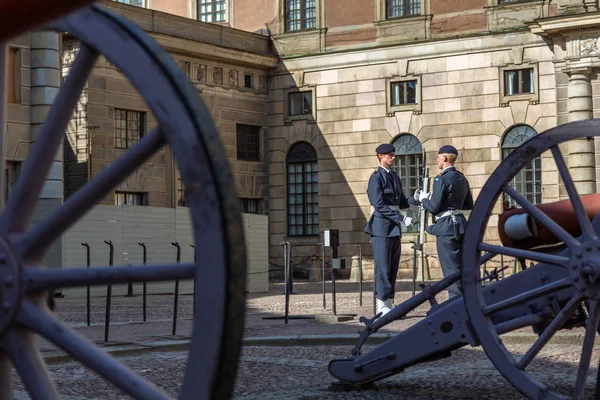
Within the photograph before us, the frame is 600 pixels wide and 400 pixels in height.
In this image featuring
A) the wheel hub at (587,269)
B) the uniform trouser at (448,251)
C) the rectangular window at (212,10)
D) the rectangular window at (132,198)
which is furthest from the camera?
the rectangular window at (212,10)

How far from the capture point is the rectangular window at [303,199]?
38.4 m

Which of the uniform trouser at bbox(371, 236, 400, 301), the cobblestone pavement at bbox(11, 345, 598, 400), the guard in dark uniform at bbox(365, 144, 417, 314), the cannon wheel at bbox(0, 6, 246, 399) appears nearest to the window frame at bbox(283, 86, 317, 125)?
the guard in dark uniform at bbox(365, 144, 417, 314)

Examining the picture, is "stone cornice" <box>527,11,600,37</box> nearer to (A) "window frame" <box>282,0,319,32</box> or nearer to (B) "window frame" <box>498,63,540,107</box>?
(B) "window frame" <box>498,63,540,107</box>

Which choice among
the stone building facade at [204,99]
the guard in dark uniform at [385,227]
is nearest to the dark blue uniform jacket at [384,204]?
the guard in dark uniform at [385,227]

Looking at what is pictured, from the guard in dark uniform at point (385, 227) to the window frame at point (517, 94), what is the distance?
20.9 meters

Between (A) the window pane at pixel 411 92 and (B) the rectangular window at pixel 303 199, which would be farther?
(B) the rectangular window at pixel 303 199

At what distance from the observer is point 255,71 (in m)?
38.6

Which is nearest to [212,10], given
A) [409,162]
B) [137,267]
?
[409,162]

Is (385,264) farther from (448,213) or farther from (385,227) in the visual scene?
(448,213)

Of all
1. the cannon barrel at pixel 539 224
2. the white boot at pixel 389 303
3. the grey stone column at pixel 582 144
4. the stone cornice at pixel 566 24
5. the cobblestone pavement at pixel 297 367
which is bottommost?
the cobblestone pavement at pixel 297 367

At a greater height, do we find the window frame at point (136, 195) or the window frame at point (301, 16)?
the window frame at point (301, 16)

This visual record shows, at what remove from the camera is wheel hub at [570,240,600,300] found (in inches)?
245

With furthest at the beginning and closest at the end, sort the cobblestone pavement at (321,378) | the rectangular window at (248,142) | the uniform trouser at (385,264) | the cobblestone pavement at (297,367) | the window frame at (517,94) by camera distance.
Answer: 1. the rectangular window at (248,142)
2. the window frame at (517,94)
3. the uniform trouser at (385,264)
4. the cobblestone pavement at (297,367)
5. the cobblestone pavement at (321,378)

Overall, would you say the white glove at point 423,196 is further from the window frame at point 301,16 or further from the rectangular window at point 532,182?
the window frame at point 301,16
